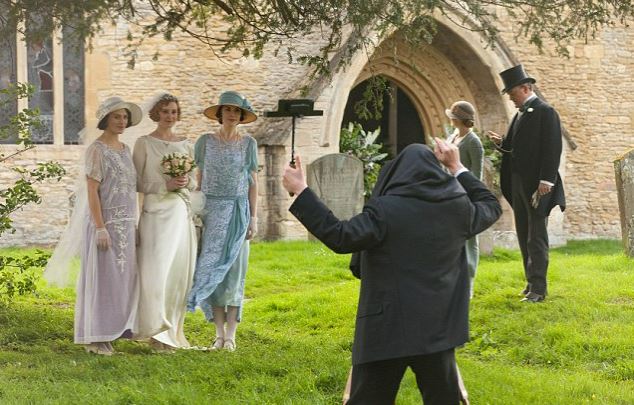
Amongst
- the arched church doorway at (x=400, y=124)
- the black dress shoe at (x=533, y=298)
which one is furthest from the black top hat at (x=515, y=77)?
the arched church doorway at (x=400, y=124)

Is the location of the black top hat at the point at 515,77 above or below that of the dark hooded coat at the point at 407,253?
above

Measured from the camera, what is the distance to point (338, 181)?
16.4 metres

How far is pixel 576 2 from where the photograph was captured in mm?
8430

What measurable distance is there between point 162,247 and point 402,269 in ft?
12.2

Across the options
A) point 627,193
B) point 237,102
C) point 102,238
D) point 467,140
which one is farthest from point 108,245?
point 627,193

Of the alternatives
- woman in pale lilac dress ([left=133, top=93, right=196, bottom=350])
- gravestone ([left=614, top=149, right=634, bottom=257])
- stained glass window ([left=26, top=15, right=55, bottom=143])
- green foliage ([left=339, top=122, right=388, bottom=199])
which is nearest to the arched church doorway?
green foliage ([left=339, top=122, right=388, bottom=199])

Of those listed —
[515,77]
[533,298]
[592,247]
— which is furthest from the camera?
[592,247]

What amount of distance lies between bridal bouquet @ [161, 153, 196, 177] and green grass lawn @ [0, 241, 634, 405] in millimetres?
1371

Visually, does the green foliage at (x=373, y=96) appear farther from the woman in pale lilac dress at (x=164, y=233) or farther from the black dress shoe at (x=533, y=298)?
the black dress shoe at (x=533, y=298)

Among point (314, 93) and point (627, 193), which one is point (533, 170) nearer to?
point (627, 193)

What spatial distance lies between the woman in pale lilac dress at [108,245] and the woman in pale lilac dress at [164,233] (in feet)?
0.40

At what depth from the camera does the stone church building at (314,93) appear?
17344mm

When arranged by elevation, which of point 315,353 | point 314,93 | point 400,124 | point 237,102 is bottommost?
point 315,353

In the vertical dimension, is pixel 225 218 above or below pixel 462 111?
below
